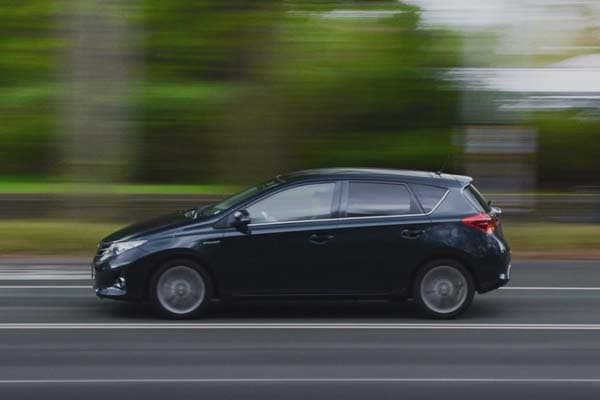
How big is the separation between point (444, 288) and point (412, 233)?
61 cm

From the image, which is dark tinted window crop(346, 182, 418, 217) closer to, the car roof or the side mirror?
the car roof

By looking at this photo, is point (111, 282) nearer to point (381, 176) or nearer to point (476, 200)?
point (381, 176)

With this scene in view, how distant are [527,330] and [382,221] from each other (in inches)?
64.3

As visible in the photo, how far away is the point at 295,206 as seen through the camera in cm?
1049

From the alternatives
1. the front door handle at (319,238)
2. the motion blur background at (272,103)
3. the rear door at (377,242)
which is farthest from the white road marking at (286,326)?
the motion blur background at (272,103)

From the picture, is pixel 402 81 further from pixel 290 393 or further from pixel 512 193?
pixel 290 393

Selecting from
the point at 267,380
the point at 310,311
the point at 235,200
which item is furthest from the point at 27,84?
the point at 267,380

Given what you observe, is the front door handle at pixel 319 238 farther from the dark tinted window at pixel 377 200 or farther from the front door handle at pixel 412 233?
the front door handle at pixel 412 233

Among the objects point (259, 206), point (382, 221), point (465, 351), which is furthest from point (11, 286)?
point (465, 351)

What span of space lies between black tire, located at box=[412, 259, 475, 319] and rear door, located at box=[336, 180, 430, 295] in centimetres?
14

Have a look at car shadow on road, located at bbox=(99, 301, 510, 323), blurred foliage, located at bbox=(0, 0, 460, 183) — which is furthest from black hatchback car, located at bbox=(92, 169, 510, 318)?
blurred foliage, located at bbox=(0, 0, 460, 183)

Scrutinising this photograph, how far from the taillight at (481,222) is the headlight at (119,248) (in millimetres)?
2983

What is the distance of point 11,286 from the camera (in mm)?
12797

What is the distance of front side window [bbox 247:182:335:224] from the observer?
10461mm
